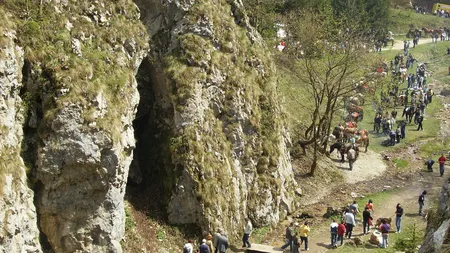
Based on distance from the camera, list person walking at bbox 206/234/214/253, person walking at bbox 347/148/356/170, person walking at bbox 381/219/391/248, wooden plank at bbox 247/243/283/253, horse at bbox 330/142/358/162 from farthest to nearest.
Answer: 1. horse at bbox 330/142/358/162
2. person walking at bbox 347/148/356/170
3. person walking at bbox 381/219/391/248
4. wooden plank at bbox 247/243/283/253
5. person walking at bbox 206/234/214/253

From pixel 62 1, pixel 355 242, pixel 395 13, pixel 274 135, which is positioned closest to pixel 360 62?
pixel 274 135

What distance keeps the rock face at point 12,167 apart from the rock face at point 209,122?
8.69m

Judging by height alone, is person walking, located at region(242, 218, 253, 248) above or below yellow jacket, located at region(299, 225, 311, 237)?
below

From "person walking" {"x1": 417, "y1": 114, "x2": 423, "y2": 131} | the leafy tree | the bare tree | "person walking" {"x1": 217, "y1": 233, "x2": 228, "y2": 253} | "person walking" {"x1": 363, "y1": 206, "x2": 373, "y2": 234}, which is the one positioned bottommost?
"person walking" {"x1": 217, "y1": 233, "x2": 228, "y2": 253}

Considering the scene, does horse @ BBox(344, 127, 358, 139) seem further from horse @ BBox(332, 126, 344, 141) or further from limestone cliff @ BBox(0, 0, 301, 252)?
limestone cliff @ BBox(0, 0, 301, 252)

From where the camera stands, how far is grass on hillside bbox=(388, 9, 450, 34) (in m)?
87.6

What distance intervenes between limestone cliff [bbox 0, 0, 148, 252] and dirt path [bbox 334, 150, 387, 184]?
21.3m

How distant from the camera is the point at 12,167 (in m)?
19.2

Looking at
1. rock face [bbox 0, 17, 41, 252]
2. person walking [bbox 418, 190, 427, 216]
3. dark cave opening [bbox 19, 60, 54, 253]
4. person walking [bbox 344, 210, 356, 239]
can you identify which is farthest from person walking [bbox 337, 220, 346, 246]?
rock face [bbox 0, 17, 41, 252]

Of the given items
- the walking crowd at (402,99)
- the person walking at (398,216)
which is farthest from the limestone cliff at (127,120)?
the walking crowd at (402,99)

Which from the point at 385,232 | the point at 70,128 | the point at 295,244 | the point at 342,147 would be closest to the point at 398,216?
the point at 385,232

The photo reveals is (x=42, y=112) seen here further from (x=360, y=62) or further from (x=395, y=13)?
(x=395, y=13)

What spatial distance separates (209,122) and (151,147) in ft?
11.8

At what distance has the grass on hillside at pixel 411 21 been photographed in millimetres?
87625
